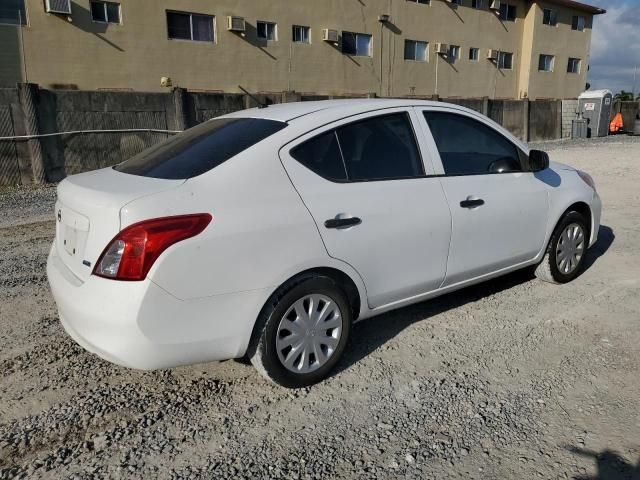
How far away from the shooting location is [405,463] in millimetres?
2428

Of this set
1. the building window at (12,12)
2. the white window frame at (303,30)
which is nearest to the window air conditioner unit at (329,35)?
the white window frame at (303,30)

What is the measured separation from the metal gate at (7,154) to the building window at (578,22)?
32.6 metres

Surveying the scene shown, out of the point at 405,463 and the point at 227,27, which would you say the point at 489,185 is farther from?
the point at 227,27

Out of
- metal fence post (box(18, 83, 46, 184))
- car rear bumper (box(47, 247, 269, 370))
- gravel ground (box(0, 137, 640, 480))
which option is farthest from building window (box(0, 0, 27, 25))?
car rear bumper (box(47, 247, 269, 370))

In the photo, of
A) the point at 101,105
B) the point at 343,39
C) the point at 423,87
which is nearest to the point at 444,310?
the point at 101,105

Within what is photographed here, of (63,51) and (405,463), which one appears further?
(63,51)

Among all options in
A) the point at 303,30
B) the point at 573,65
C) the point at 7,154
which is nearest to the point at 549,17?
the point at 573,65

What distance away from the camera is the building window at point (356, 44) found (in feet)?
70.9

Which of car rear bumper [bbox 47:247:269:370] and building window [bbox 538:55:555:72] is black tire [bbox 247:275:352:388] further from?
building window [bbox 538:55:555:72]

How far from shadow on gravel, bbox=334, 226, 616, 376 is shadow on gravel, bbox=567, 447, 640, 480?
138 cm

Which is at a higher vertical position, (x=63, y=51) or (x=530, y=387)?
(x=63, y=51)

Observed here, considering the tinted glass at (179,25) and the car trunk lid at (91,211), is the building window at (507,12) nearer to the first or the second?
the tinted glass at (179,25)

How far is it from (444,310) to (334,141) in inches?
70.3

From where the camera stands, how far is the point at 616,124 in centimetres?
2623
